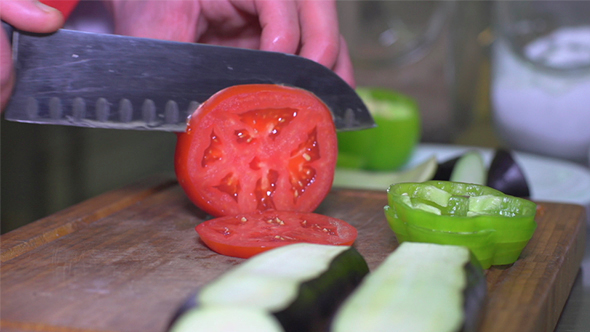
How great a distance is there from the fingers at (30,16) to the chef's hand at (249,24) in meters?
0.46

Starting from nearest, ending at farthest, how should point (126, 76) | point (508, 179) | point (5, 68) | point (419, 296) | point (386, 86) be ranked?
point (419, 296), point (5, 68), point (126, 76), point (508, 179), point (386, 86)

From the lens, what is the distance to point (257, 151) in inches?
51.9

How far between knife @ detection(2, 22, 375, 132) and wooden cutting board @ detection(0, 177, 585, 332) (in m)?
0.23

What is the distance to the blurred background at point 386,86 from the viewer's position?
2.76 meters

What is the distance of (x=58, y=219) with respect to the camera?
4.36ft

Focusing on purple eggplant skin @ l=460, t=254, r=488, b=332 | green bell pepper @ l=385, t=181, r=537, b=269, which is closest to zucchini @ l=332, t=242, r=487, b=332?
purple eggplant skin @ l=460, t=254, r=488, b=332

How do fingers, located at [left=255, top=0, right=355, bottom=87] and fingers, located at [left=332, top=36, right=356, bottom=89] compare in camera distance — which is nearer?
fingers, located at [left=255, top=0, right=355, bottom=87]

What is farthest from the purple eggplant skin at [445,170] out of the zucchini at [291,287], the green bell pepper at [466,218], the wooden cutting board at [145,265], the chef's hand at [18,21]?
the chef's hand at [18,21]

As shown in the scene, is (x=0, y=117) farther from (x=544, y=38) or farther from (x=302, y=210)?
(x=544, y=38)

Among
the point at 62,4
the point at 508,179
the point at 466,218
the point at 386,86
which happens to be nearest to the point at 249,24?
the point at 62,4

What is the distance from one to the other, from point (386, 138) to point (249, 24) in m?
0.92

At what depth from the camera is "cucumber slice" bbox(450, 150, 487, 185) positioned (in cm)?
159

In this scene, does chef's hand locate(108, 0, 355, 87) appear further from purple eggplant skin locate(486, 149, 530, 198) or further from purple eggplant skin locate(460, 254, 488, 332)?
purple eggplant skin locate(460, 254, 488, 332)

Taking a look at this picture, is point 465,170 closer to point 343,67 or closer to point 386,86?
point 343,67
